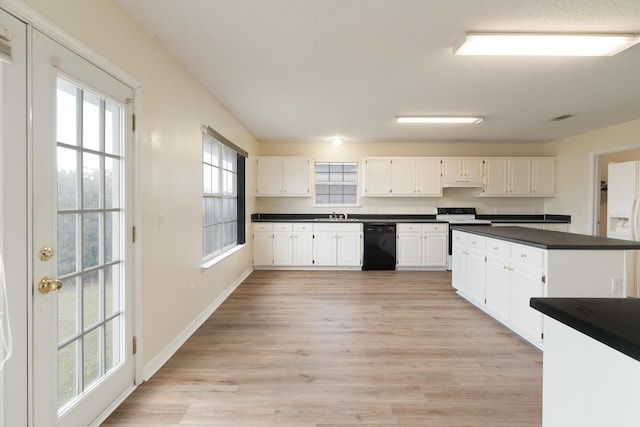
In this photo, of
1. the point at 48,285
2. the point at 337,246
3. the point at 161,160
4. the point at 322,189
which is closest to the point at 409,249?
the point at 337,246

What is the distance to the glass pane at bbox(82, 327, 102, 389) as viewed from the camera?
1607mm

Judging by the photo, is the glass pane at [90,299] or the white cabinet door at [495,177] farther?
the white cabinet door at [495,177]

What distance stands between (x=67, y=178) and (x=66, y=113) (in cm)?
32

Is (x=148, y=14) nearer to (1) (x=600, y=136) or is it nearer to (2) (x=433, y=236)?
(2) (x=433, y=236)

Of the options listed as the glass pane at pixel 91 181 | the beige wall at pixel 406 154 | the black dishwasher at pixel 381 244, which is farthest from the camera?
the beige wall at pixel 406 154

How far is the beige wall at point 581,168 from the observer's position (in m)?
4.65

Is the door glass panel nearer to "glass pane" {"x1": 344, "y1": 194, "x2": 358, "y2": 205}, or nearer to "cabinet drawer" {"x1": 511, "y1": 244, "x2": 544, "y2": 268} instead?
"cabinet drawer" {"x1": 511, "y1": 244, "x2": 544, "y2": 268}

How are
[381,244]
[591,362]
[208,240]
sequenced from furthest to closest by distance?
[381,244] < [208,240] < [591,362]

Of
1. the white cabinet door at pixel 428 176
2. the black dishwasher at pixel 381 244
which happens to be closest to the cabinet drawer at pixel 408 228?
the black dishwasher at pixel 381 244

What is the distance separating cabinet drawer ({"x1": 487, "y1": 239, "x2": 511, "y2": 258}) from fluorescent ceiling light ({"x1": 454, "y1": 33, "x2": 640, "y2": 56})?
168cm

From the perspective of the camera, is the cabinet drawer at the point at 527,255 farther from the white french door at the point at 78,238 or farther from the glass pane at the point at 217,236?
the glass pane at the point at 217,236

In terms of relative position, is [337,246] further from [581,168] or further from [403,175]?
[581,168]

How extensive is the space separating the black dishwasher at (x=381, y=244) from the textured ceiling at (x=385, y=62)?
1930 millimetres

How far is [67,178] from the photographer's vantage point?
4.86ft
